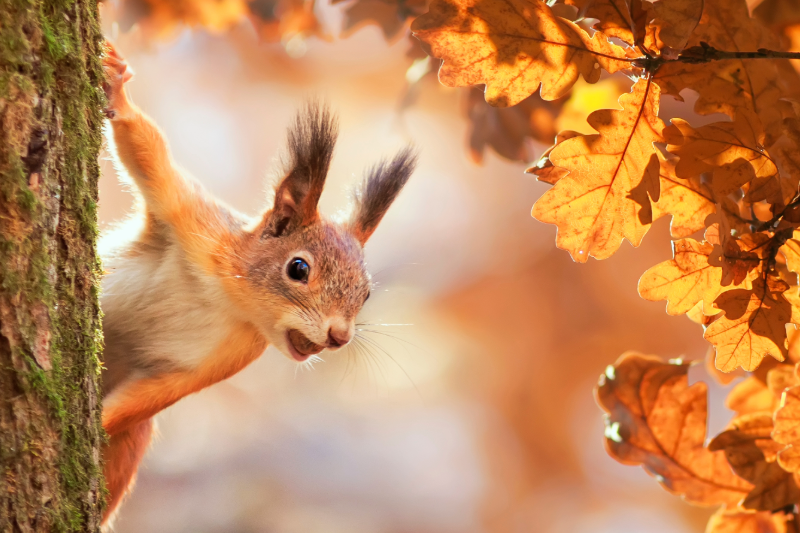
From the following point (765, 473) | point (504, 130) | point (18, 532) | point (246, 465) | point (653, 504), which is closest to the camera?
point (18, 532)

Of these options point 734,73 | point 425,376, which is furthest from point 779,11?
point 425,376

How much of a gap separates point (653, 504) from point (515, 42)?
2.11 m

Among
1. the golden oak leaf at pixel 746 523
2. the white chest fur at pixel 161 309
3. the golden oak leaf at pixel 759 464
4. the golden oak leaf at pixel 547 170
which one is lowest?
the golden oak leaf at pixel 746 523

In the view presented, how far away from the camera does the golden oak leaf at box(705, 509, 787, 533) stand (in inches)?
29.5

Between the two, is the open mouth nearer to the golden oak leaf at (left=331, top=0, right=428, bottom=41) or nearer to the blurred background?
the golden oak leaf at (left=331, top=0, right=428, bottom=41)

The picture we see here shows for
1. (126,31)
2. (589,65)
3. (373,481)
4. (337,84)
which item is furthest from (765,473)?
(337,84)

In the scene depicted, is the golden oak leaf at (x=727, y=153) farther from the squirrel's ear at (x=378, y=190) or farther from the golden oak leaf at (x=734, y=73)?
the squirrel's ear at (x=378, y=190)

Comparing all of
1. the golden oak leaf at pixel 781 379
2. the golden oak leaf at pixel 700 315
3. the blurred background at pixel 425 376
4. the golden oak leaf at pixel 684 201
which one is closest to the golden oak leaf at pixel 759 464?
the golden oak leaf at pixel 781 379

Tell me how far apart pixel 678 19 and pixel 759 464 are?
1.59ft

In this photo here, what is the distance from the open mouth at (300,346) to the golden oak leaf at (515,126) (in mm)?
461

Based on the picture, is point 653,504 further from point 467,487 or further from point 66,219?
point 66,219

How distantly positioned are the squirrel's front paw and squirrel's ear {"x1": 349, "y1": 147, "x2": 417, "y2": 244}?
1.24 feet

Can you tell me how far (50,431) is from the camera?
466 millimetres

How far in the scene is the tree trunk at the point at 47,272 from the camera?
1.42 ft
